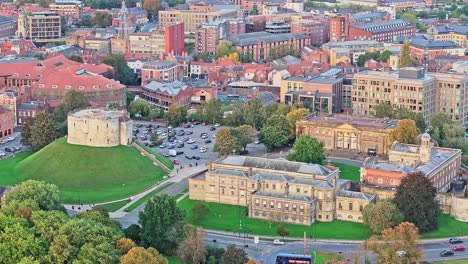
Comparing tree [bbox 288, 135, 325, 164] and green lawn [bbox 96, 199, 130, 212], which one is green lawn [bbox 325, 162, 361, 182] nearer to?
tree [bbox 288, 135, 325, 164]

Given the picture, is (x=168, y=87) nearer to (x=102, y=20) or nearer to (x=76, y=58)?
(x=76, y=58)

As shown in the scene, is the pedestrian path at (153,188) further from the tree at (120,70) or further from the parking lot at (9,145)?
the tree at (120,70)

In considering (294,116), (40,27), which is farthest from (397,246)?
(40,27)

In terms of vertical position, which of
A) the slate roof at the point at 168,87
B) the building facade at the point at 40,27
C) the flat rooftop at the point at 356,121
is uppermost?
the building facade at the point at 40,27

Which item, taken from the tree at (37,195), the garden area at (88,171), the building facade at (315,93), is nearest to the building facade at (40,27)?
the building facade at (315,93)

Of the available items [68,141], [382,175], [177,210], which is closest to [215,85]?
[68,141]

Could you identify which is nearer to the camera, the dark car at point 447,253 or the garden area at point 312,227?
the dark car at point 447,253

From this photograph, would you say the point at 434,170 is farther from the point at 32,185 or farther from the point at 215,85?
the point at 215,85

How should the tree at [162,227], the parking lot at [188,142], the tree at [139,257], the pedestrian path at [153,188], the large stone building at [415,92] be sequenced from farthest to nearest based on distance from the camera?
1. the large stone building at [415,92]
2. the parking lot at [188,142]
3. the pedestrian path at [153,188]
4. the tree at [162,227]
5. the tree at [139,257]
